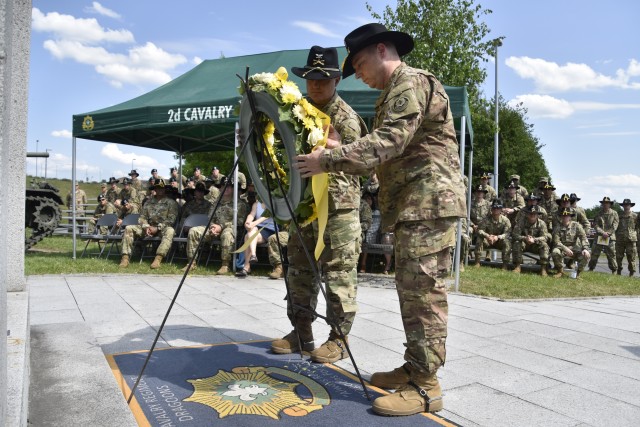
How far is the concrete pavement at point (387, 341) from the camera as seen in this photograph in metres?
3.05

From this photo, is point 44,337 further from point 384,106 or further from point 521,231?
point 521,231

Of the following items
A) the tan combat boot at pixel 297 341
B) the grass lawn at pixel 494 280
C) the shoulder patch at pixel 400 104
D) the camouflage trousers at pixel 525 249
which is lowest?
the grass lawn at pixel 494 280

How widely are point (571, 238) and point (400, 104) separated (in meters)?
10.5

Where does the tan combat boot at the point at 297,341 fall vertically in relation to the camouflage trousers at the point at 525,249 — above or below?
below

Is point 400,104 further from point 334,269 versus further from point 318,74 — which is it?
point 334,269

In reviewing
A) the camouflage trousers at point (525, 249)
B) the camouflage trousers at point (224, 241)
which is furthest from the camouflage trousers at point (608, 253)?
the camouflage trousers at point (224, 241)

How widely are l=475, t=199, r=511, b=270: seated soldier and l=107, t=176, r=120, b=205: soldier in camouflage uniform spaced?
1217 cm

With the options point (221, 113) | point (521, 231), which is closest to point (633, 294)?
point (521, 231)

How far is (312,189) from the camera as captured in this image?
3.24 metres

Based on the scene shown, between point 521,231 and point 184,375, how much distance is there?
33.6 ft

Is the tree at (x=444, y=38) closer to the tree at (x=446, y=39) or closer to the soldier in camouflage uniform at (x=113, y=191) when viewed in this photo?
the tree at (x=446, y=39)

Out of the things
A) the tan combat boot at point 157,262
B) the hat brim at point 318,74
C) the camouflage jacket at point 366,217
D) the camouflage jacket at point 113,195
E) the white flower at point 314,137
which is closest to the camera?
the white flower at point 314,137

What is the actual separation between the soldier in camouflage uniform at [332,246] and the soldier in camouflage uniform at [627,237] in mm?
14300

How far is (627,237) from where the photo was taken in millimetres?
15984
